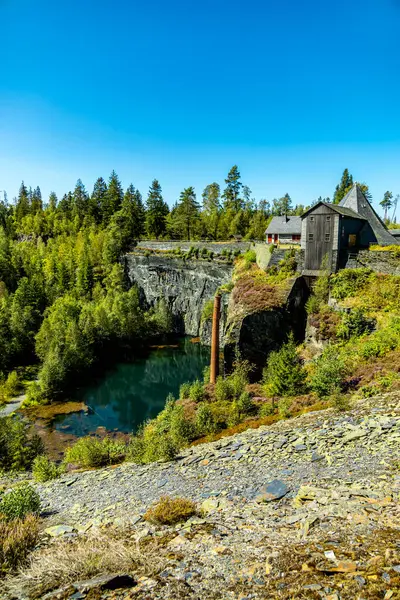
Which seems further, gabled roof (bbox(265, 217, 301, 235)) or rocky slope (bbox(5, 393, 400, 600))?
gabled roof (bbox(265, 217, 301, 235))

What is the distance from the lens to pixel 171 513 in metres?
9.68

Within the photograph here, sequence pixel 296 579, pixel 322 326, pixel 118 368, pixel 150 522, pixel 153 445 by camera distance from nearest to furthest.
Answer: pixel 296 579 < pixel 150 522 < pixel 153 445 < pixel 322 326 < pixel 118 368

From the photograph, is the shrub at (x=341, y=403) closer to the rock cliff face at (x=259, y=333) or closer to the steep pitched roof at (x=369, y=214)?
the rock cliff face at (x=259, y=333)

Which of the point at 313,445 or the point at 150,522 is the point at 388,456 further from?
the point at 150,522

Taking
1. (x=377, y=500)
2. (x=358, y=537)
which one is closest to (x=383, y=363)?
(x=377, y=500)

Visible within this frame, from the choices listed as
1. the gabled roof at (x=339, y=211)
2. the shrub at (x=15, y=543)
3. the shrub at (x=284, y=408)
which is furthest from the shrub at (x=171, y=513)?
the gabled roof at (x=339, y=211)

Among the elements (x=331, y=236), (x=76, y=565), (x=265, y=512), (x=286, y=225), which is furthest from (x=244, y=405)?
(x=286, y=225)

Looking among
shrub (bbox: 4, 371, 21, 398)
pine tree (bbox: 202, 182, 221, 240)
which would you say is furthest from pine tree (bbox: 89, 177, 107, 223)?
shrub (bbox: 4, 371, 21, 398)

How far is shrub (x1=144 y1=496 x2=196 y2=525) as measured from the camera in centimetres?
954

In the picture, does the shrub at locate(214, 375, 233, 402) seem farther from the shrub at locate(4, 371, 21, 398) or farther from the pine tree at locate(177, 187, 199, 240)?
the pine tree at locate(177, 187, 199, 240)

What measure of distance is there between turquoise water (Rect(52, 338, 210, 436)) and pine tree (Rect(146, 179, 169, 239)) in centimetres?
2880

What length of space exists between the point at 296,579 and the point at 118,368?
45548mm

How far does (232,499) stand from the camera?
10.8 meters

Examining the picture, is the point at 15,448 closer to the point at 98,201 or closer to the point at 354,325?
the point at 354,325
